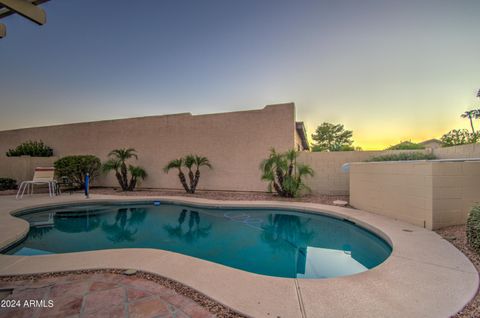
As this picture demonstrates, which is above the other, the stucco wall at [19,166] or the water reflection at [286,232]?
the stucco wall at [19,166]

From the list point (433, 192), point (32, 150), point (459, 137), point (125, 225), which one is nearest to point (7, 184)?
point (32, 150)

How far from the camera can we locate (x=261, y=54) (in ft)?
29.4

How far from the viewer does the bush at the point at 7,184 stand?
472 inches

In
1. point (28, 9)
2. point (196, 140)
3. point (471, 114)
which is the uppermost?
point (471, 114)

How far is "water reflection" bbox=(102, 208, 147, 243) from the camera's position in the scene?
17.5 ft

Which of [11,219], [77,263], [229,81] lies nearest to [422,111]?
[229,81]

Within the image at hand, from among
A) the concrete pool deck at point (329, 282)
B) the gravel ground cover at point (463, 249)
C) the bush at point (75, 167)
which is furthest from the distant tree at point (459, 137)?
the bush at point (75, 167)

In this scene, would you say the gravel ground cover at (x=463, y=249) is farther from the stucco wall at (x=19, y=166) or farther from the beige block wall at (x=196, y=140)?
the stucco wall at (x=19, y=166)

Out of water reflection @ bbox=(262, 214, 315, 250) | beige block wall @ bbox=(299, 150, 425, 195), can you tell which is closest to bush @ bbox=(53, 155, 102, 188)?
water reflection @ bbox=(262, 214, 315, 250)

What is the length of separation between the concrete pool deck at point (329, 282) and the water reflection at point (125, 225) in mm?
1942

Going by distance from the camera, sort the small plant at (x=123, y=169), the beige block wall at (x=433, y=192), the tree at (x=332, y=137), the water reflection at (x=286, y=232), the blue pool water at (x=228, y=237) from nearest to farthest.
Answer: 1. the blue pool water at (x=228, y=237)
2. the beige block wall at (x=433, y=192)
3. the water reflection at (x=286, y=232)
4. the small plant at (x=123, y=169)
5. the tree at (x=332, y=137)

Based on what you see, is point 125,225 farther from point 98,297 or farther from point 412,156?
point 412,156

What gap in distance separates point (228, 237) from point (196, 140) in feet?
24.4

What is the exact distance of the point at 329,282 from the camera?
2566 mm
